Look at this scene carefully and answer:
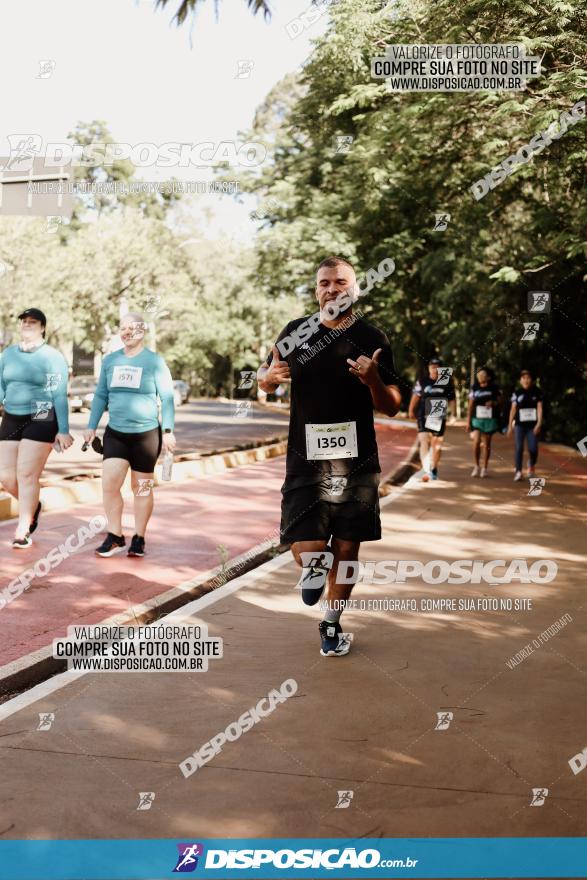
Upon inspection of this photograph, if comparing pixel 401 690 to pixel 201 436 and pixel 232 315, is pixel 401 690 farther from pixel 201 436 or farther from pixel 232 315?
pixel 232 315

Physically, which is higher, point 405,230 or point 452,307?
point 405,230

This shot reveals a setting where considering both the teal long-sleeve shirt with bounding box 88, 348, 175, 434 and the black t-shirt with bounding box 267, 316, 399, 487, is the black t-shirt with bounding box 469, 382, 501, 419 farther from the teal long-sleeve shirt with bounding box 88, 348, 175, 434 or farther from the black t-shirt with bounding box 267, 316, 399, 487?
the black t-shirt with bounding box 267, 316, 399, 487

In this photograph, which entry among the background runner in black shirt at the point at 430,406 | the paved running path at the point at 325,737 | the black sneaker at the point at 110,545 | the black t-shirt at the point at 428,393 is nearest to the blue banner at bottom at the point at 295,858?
the paved running path at the point at 325,737

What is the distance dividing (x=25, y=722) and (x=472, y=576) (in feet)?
14.8

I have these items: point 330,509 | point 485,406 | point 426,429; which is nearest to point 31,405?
point 330,509

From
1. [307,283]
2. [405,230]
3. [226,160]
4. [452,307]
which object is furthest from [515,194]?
[226,160]

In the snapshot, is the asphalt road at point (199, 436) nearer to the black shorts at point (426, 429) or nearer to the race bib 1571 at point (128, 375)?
the black shorts at point (426, 429)

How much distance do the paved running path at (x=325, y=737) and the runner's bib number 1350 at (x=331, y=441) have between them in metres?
1.13

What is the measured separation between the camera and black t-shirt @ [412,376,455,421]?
15.5m

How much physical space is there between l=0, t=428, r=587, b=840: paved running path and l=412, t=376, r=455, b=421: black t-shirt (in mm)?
8360

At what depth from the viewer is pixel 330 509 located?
5746mm

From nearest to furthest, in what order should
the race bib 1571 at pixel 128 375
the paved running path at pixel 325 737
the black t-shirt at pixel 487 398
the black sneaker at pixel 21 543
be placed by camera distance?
the paved running path at pixel 325 737 < the race bib 1571 at pixel 128 375 < the black sneaker at pixel 21 543 < the black t-shirt at pixel 487 398

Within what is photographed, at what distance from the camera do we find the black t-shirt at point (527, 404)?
51.9 ft

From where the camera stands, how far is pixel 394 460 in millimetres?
21938
